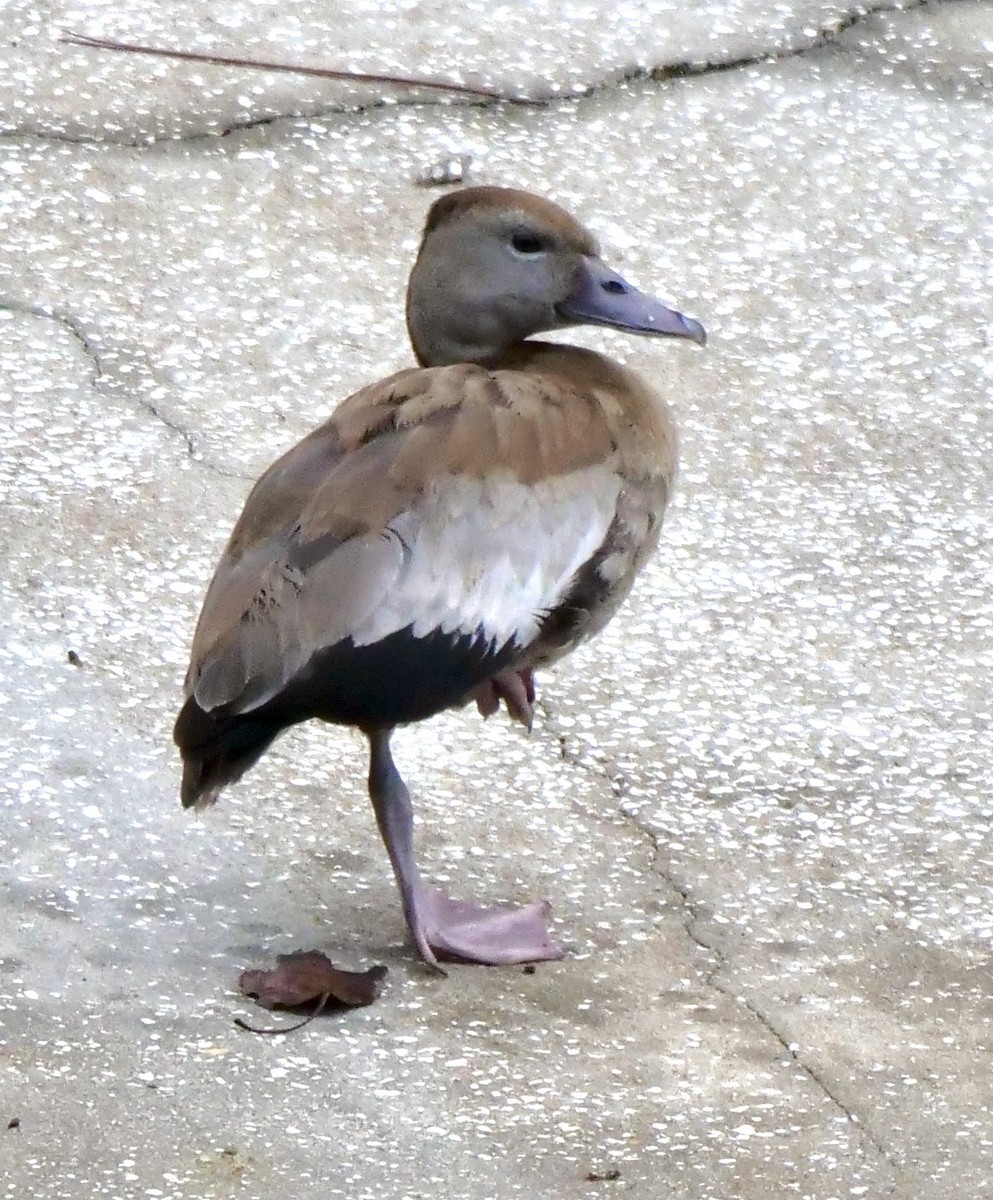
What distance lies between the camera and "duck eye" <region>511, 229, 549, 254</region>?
3326 millimetres

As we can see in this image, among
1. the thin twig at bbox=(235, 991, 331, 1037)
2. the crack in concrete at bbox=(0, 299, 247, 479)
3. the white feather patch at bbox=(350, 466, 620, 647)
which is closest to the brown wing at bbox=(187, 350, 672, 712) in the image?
the white feather patch at bbox=(350, 466, 620, 647)

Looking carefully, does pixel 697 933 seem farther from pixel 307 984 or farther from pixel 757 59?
pixel 757 59

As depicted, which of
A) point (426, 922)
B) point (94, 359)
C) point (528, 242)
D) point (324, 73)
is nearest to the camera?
point (426, 922)

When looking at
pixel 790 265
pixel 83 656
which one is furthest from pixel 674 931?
pixel 790 265

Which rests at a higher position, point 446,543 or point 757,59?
point 446,543

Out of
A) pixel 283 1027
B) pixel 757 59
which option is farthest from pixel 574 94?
pixel 283 1027

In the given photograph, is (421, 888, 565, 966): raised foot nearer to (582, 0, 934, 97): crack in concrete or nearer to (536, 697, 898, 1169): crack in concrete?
(536, 697, 898, 1169): crack in concrete

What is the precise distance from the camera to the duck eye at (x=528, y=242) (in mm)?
3326

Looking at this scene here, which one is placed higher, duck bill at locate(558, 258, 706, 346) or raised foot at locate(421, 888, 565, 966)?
duck bill at locate(558, 258, 706, 346)

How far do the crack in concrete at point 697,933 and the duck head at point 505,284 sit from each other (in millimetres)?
713

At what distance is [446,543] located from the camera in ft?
9.46

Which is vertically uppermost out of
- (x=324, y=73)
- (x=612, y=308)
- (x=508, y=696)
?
(x=612, y=308)

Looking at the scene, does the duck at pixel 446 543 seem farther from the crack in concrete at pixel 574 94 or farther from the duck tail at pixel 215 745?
the crack in concrete at pixel 574 94

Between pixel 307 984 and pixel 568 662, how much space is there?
115 cm
